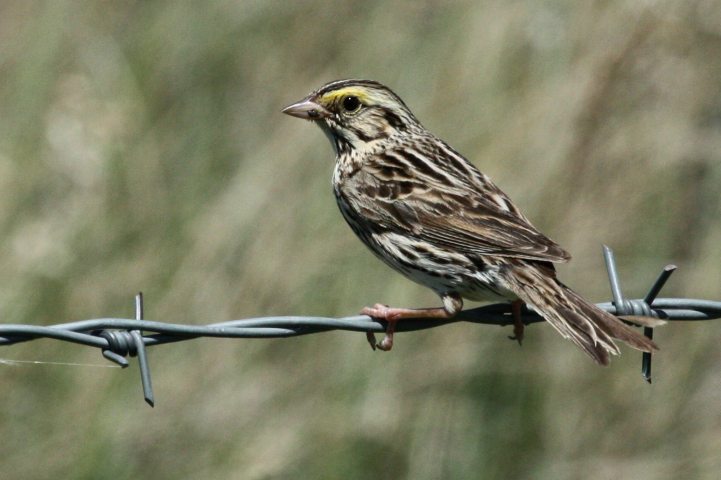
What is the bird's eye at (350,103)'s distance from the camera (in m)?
5.28

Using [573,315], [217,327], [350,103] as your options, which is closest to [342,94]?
[350,103]

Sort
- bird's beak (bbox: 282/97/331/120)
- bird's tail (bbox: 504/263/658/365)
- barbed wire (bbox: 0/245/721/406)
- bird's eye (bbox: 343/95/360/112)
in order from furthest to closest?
bird's eye (bbox: 343/95/360/112) → bird's beak (bbox: 282/97/331/120) → bird's tail (bbox: 504/263/658/365) → barbed wire (bbox: 0/245/721/406)

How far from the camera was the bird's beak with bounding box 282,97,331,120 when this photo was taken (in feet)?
16.9

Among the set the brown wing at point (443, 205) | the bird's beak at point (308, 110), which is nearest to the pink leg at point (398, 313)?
the brown wing at point (443, 205)

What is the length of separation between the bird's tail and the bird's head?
1.17m

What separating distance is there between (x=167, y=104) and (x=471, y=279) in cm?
272

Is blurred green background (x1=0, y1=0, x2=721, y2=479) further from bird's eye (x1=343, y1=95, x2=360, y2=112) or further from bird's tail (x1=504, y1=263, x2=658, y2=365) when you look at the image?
bird's tail (x1=504, y1=263, x2=658, y2=365)

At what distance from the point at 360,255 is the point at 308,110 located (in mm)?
836

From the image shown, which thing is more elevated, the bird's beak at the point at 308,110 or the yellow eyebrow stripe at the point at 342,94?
the yellow eyebrow stripe at the point at 342,94

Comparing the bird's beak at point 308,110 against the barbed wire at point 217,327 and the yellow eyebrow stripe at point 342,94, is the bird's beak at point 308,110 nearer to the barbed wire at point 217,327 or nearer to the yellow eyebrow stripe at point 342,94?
the yellow eyebrow stripe at point 342,94

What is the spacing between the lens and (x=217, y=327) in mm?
3461

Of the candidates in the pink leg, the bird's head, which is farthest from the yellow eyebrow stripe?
the pink leg

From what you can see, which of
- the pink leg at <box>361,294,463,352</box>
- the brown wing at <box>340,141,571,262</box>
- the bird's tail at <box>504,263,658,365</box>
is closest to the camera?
the bird's tail at <box>504,263,658,365</box>

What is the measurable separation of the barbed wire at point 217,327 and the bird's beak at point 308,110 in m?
1.27
